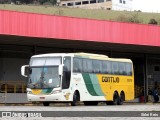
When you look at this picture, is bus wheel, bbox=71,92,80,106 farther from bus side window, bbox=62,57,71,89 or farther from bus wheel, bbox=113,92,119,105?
bus wheel, bbox=113,92,119,105

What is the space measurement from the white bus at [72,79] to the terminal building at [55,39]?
497 cm

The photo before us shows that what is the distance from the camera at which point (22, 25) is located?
34.7 meters

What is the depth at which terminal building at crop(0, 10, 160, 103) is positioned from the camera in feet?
114

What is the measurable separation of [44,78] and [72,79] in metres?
1.62

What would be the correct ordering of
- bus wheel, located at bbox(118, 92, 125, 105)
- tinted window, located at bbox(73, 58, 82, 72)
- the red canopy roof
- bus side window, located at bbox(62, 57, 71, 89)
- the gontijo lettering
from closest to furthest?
bus side window, located at bbox(62, 57, 71, 89), tinted window, located at bbox(73, 58, 82, 72), the gontijo lettering, bus wheel, located at bbox(118, 92, 125, 105), the red canopy roof

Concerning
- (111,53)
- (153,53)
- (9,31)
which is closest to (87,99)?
(9,31)

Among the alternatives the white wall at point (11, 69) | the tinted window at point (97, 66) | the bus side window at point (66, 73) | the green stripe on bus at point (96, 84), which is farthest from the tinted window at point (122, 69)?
the white wall at point (11, 69)

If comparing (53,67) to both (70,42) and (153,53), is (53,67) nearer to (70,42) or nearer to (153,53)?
(70,42)

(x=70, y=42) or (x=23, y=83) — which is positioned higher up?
(x=70, y=42)

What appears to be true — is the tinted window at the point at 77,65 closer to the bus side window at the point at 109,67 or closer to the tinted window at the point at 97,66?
the tinted window at the point at 97,66

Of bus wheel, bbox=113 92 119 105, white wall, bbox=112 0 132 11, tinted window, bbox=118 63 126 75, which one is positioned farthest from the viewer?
white wall, bbox=112 0 132 11

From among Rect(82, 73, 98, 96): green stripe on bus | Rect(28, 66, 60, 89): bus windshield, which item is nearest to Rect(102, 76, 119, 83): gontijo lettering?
Rect(82, 73, 98, 96): green stripe on bus

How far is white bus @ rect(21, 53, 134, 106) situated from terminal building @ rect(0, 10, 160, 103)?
497cm

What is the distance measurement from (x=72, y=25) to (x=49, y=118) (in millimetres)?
21571
